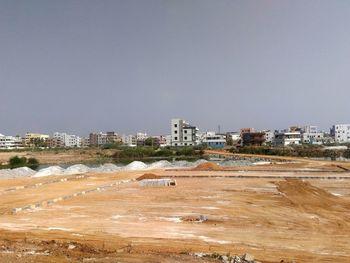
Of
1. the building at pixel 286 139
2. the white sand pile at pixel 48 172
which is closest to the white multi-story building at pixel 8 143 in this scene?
the building at pixel 286 139

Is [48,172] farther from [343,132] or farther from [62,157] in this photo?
[343,132]

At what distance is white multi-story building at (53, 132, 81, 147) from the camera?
168 metres

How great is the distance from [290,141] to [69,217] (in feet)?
332

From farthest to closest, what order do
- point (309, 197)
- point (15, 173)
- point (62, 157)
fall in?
1. point (62, 157)
2. point (15, 173)
3. point (309, 197)

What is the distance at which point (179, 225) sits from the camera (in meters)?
12.3

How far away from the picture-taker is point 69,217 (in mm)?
13930

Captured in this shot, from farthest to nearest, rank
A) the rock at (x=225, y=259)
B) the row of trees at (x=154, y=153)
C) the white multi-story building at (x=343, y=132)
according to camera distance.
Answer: the white multi-story building at (x=343, y=132) → the row of trees at (x=154, y=153) → the rock at (x=225, y=259)

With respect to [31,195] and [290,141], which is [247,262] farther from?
[290,141]

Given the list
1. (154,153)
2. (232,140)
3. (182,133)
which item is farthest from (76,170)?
(232,140)

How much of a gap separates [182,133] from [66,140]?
3381 inches

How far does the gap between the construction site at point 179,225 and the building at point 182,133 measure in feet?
261

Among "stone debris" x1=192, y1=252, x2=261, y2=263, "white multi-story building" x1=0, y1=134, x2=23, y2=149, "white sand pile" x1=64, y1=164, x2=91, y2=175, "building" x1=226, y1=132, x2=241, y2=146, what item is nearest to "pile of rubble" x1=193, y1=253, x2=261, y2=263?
"stone debris" x1=192, y1=252, x2=261, y2=263

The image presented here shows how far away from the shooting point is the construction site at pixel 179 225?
873 centimetres

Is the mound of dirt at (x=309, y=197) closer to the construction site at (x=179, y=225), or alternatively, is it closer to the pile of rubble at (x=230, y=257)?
the construction site at (x=179, y=225)
